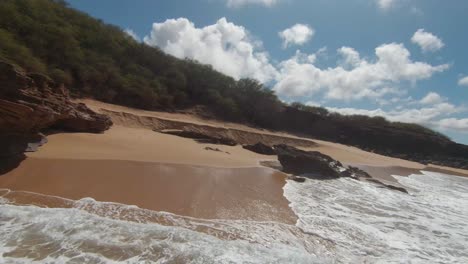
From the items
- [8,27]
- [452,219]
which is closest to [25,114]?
[452,219]

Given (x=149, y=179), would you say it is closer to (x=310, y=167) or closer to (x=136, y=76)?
(x=310, y=167)

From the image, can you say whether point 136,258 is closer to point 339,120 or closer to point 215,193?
point 215,193

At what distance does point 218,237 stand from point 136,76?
20450mm

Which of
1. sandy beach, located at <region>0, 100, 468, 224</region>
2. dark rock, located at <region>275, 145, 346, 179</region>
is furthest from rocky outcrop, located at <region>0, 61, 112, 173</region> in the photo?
dark rock, located at <region>275, 145, 346, 179</region>

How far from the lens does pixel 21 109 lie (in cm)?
586

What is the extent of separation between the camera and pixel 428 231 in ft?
17.5

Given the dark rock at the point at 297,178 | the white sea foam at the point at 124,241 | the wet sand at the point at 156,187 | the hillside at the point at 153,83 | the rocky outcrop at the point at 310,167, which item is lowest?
the white sea foam at the point at 124,241

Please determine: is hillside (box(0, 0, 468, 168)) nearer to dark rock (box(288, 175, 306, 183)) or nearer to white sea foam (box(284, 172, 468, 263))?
dark rock (box(288, 175, 306, 183))

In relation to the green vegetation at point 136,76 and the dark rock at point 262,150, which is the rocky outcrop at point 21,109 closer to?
the green vegetation at point 136,76

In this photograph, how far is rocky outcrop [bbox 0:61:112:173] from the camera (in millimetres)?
5770

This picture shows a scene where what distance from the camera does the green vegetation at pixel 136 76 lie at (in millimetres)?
16938

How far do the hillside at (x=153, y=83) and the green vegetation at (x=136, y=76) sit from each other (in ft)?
0.16

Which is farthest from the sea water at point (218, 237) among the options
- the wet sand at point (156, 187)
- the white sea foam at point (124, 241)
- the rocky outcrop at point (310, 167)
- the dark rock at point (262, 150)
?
the dark rock at point (262, 150)

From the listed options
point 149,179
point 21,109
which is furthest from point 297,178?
point 21,109
